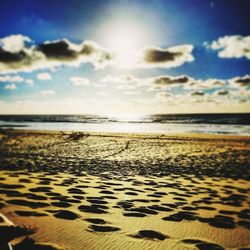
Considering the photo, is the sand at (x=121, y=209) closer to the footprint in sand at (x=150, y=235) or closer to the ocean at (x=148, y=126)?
the footprint in sand at (x=150, y=235)

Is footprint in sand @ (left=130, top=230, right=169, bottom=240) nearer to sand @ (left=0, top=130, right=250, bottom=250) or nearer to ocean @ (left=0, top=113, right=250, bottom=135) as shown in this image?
sand @ (left=0, top=130, right=250, bottom=250)

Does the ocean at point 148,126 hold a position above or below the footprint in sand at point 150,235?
above

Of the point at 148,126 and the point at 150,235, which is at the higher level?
the point at 148,126

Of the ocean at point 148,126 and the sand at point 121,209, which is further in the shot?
the ocean at point 148,126

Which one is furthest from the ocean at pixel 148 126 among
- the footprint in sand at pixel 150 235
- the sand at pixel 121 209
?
the footprint in sand at pixel 150 235

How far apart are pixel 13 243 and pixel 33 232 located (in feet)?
1.60

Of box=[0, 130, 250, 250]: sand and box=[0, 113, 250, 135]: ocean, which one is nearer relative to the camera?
box=[0, 130, 250, 250]: sand

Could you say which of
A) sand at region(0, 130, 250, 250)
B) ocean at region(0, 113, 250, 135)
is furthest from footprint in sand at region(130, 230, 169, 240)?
ocean at region(0, 113, 250, 135)

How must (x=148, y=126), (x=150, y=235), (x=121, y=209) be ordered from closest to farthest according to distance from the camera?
(x=150, y=235), (x=121, y=209), (x=148, y=126)

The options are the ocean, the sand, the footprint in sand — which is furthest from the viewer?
the ocean

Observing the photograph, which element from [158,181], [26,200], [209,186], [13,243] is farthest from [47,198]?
[209,186]

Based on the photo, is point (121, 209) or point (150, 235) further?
point (121, 209)

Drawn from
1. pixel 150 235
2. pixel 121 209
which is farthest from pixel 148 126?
pixel 150 235

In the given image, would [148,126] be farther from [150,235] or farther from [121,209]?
[150,235]
